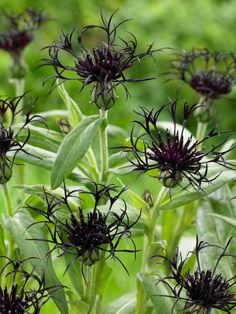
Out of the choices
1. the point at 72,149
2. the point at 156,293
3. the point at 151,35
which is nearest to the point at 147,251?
the point at 156,293

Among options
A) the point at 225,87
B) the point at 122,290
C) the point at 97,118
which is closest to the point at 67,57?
the point at 122,290

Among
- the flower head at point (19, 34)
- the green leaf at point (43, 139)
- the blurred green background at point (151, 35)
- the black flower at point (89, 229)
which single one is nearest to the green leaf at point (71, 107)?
the green leaf at point (43, 139)

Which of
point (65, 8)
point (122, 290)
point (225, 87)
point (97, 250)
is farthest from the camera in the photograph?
point (65, 8)

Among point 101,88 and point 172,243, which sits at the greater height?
point 101,88

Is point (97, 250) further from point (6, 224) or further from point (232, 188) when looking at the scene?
point (232, 188)

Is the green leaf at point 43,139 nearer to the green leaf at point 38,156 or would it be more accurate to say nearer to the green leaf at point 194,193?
the green leaf at point 38,156

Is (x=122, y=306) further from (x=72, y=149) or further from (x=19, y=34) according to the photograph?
(x=19, y=34)
